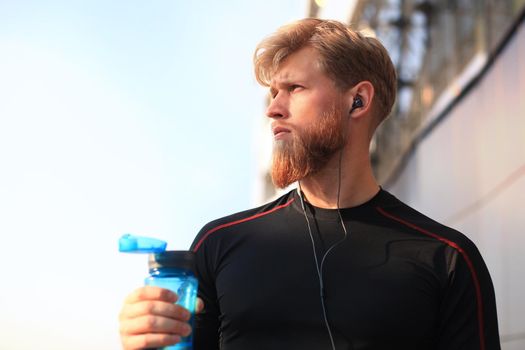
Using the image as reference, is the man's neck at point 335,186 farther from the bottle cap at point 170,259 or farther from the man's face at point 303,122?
the bottle cap at point 170,259

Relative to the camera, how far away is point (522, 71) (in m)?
5.98

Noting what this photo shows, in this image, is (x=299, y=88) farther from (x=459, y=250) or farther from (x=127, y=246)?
(x=127, y=246)

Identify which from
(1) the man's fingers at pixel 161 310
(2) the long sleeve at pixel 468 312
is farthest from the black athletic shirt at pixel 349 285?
(1) the man's fingers at pixel 161 310

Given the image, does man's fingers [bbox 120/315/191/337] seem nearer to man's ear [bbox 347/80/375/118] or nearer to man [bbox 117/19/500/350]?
man [bbox 117/19/500/350]

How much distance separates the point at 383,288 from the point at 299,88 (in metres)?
0.75

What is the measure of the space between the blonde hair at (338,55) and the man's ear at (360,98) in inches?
0.8

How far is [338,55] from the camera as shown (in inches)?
101

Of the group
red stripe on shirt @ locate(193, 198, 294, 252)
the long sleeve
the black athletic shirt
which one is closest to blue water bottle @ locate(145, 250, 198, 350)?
the black athletic shirt

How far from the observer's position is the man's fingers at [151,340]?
163cm

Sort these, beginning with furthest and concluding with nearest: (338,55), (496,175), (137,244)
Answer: (496,175) < (338,55) < (137,244)

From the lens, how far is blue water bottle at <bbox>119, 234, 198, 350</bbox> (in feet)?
5.36

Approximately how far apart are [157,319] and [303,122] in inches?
39.8

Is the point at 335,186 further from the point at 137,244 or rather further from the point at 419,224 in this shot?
the point at 137,244

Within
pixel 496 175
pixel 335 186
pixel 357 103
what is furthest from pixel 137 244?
pixel 496 175
